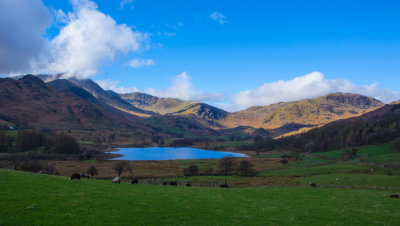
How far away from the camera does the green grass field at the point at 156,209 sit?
16516mm

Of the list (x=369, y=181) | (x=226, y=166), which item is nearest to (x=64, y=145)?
(x=226, y=166)

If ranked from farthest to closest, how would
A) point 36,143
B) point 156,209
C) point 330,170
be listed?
1. point 36,143
2. point 330,170
3. point 156,209

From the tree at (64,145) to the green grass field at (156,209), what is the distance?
15334cm

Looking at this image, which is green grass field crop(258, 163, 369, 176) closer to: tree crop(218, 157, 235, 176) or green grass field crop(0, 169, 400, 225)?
tree crop(218, 157, 235, 176)

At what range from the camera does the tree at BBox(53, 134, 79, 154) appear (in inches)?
6287

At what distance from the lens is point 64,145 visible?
163 meters

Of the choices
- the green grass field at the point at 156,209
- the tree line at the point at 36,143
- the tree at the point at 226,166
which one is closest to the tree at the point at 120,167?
the tree at the point at 226,166

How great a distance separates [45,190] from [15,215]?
688 cm

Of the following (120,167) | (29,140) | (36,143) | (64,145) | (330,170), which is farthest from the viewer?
(36,143)

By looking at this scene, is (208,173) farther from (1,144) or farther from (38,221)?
(1,144)

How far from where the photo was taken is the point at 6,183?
22.2 metres

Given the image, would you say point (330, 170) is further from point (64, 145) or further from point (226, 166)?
point (64, 145)

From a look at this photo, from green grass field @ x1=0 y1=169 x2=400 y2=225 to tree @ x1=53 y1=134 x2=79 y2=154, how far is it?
503 ft

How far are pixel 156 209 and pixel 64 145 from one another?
16817 cm
